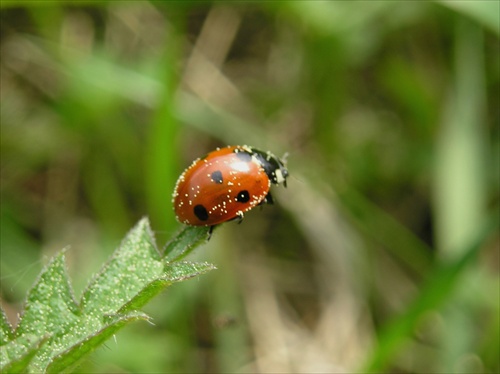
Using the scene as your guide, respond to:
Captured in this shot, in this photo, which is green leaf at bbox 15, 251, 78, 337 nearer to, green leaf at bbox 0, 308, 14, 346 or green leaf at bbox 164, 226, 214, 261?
green leaf at bbox 0, 308, 14, 346

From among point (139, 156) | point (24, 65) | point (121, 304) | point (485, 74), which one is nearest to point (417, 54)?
point (485, 74)

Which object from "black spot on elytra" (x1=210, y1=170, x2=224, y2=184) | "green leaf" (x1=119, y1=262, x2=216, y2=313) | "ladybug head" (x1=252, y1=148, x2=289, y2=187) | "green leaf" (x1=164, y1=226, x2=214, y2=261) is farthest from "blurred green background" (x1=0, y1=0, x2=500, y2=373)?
"green leaf" (x1=119, y1=262, x2=216, y2=313)

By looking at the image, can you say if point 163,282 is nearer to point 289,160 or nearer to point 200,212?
point 200,212

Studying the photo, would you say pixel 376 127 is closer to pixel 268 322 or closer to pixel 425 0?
pixel 425 0

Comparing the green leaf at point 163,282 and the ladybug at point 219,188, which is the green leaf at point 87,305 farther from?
the ladybug at point 219,188

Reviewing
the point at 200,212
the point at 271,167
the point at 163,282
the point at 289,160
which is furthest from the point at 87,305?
the point at 289,160

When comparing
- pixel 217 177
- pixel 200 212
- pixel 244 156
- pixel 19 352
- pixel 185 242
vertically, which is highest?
pixel 244 156

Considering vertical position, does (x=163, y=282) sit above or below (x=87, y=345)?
above
